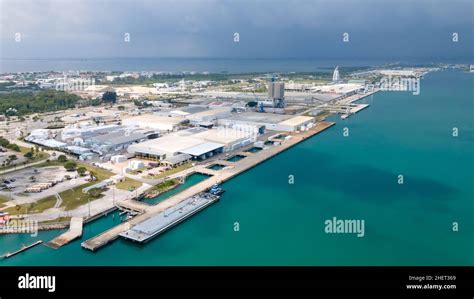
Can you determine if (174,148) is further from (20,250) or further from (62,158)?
(20,250)

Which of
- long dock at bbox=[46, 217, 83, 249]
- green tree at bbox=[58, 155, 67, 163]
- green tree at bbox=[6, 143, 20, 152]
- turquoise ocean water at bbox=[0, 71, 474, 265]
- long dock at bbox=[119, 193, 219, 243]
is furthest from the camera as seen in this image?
green tree at bbox=[6, 143, 20, 152]

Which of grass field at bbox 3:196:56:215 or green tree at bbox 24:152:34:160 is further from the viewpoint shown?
green tree at bbox 24:152:34:160

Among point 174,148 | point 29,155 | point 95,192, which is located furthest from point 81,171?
point 174,148

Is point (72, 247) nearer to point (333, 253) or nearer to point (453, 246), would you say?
point (333, 253)

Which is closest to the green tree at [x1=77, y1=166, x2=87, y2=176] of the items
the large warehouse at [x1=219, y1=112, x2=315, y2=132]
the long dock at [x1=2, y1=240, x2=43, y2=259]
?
the long dock at [x1=2, y1=240, x2=43, y2=259]

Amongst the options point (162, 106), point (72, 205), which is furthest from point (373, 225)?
Result: point (162, 106)

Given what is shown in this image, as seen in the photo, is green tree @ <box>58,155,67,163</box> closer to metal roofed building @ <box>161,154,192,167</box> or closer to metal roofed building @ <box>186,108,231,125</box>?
metal roofed building @ <box>161,154,192,167</box>
